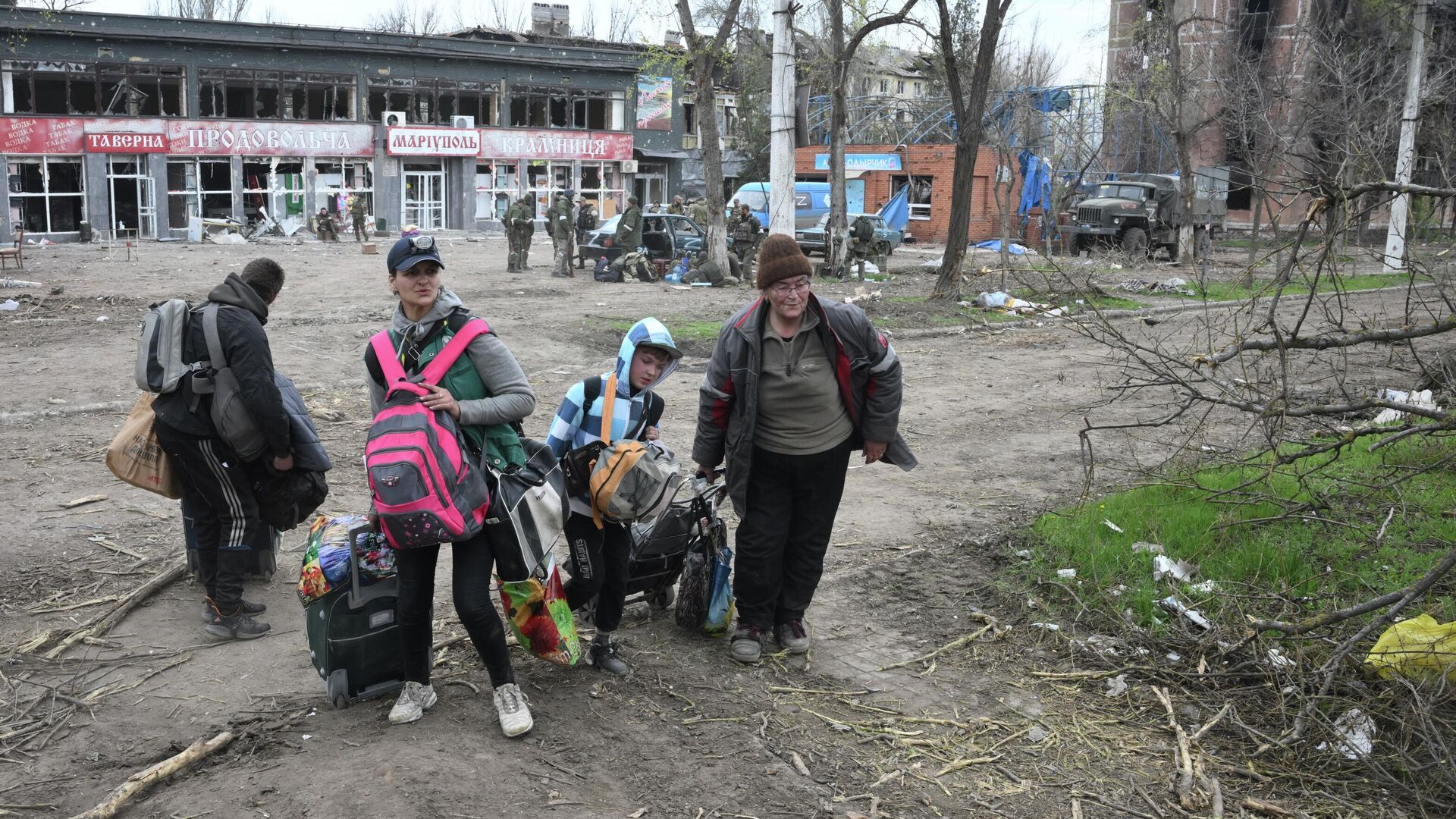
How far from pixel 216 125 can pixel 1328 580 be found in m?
39.6

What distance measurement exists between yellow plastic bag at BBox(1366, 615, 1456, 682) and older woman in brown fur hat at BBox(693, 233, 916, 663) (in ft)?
6.21

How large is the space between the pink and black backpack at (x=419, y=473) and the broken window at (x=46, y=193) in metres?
37.0

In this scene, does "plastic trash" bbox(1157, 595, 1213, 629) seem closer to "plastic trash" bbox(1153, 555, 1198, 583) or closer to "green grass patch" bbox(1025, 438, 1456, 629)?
"green grass patch" bbox(1025, 438, 1456, 629)

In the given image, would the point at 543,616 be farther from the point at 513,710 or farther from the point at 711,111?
the point at 711,111

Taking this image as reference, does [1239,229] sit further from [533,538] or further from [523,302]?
[533,538]

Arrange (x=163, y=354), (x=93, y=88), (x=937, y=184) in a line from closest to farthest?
(x=163, y=354), (x=93, y=88), (x=937, y=184)

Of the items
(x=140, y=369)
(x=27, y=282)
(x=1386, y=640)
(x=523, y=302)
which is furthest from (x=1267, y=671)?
(x=27, y=282)

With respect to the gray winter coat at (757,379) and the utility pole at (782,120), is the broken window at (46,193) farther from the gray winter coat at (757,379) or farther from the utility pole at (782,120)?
the gray winter coat at (757,379)

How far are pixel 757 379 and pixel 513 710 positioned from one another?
1.54m

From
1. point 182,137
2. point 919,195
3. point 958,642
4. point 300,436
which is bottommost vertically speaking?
point 958,642

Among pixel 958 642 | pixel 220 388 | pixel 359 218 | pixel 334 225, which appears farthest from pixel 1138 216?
pixel 220 388

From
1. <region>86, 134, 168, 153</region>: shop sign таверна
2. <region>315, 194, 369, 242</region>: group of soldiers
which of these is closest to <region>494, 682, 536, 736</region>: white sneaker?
<region>315, 194, 369, 242</region>: group of soldiers

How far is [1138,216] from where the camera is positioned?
95.8 feet

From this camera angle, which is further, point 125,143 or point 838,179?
point 125,143
